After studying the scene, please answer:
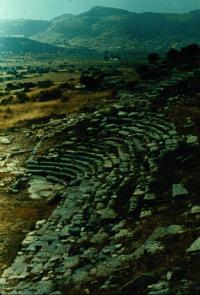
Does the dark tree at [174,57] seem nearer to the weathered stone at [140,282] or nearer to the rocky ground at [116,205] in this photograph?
the rocky ground at [116,205]

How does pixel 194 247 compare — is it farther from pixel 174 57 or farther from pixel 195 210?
pixel 174 57

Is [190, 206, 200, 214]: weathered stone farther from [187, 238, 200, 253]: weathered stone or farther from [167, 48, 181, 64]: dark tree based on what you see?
[167, 48, 181, 64]: dark tree

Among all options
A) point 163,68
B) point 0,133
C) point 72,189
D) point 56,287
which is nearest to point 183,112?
point 72,189

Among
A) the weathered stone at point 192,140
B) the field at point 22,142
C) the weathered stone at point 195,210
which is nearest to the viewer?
the weathered stone at point 195,210

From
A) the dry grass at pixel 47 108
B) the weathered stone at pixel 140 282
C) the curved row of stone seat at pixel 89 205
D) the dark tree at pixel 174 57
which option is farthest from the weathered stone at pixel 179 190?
the dark tree at pixel 174 57

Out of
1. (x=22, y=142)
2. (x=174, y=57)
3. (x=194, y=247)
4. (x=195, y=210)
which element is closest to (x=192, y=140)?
(x=195, y=210)

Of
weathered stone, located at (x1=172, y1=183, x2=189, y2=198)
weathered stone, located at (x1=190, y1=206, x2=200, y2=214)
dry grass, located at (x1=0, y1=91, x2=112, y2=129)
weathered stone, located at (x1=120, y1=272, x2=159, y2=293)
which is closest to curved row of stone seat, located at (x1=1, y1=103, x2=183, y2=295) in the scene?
weathered stone, located at (x1=172, y1=183, x2=189, y2=198)
